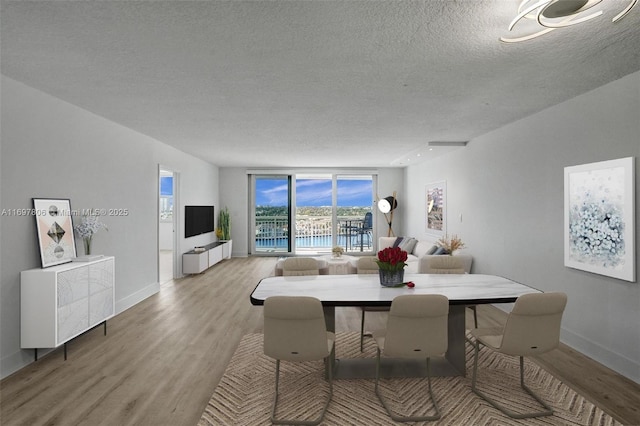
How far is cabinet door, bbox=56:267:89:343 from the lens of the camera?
3.00 meters

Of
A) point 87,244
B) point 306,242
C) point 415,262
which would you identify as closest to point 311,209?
point 306,242

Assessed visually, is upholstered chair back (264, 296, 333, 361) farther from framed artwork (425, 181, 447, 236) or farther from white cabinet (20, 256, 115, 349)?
framed artwork (425, 181, 447, 236)

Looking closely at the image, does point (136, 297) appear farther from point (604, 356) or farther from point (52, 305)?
point (604, 356)

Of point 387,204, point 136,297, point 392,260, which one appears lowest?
point 136,297

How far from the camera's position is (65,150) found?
139 inches

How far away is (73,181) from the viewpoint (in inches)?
144

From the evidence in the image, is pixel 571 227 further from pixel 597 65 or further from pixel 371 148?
pixel 371 148

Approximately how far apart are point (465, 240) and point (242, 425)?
4.68m

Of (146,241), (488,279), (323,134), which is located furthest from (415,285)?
(146,241)

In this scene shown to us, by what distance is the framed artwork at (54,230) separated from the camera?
314cm

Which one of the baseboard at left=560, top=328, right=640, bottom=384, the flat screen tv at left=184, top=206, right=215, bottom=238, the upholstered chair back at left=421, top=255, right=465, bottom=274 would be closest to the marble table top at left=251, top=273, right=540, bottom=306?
the upholstered chair back at left=421, top=255, right=465, bottom=274

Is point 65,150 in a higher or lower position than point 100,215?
higher

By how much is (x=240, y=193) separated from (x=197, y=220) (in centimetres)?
198

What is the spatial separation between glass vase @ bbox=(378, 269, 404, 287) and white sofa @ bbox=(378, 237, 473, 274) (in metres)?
1.61
